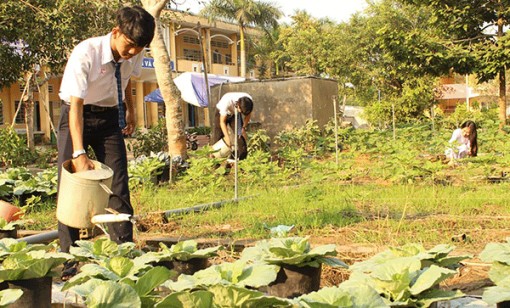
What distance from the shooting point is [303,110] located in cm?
1307

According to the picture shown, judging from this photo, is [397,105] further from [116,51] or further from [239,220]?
[116,51]

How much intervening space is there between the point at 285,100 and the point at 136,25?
10277 mm

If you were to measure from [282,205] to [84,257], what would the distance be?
2.77 metres

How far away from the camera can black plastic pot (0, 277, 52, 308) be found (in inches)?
86.0

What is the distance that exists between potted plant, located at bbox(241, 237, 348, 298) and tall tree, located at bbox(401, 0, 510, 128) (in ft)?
38.0

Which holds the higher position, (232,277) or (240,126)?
(240,126)

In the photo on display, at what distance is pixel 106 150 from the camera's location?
3.44 meters

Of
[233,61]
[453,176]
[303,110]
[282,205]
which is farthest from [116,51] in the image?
[233,61]

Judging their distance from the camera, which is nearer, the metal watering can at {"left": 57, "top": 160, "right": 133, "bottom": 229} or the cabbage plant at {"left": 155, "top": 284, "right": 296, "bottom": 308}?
the cabbage plant at {"left": 155, "top": 284, "right": 296, "bottom": 308}

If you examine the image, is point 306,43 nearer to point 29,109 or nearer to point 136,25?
point 29,109

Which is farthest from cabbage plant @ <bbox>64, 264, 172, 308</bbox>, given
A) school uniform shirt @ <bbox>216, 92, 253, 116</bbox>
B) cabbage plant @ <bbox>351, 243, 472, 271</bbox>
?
school uniform shirt @ <bbox>216, 92, 253, 116</bbox>

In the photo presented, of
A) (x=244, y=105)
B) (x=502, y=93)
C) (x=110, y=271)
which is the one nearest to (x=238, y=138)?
(x=244, y=105)

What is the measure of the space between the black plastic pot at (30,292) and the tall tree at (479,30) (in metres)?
12.2

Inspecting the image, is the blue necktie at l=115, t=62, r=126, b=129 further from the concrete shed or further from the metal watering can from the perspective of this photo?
the concrete shed
